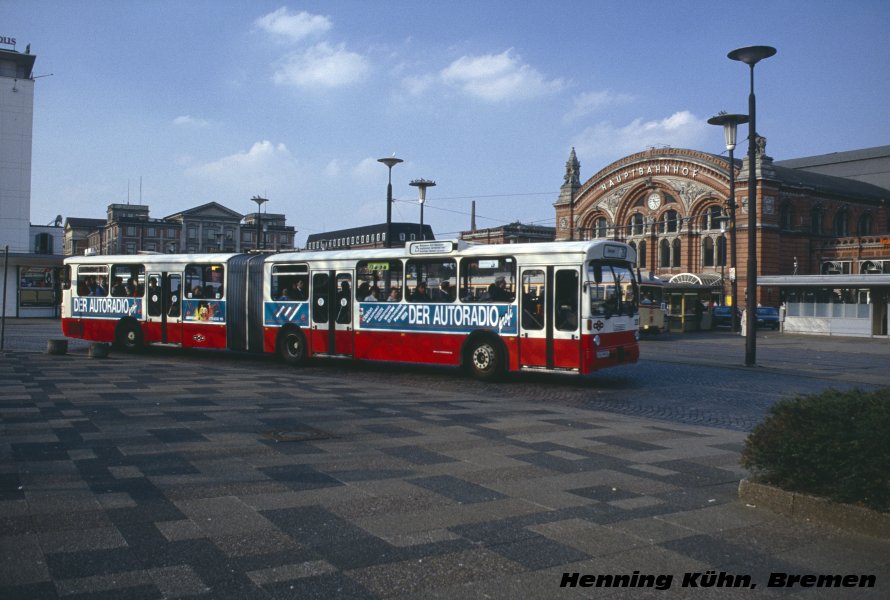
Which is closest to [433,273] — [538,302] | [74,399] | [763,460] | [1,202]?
[538,302]

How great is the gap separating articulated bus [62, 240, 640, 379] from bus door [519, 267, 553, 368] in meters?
0.02

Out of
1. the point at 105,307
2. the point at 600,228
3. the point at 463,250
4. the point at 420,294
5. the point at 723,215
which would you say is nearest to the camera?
the point at 463,250

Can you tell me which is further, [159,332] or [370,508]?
[159,332]

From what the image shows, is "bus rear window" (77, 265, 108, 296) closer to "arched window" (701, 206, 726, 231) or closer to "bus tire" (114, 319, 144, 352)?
"bus tire" (114, 319, 144, 352)

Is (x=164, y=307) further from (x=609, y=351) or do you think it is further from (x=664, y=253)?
(x=664, y=253)

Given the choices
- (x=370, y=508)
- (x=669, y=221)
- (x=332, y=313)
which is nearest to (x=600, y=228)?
(x=669, y=221)

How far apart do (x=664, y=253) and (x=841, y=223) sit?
16.1 m

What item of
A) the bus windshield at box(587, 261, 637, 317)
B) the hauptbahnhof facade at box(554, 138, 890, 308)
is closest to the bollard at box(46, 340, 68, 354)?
the bus windshield at box(587, 261, 637, 317)

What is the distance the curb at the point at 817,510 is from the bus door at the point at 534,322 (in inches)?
360

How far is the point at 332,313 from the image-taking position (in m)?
19.0

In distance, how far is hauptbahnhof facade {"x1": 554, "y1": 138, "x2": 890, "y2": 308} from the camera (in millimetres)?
61594

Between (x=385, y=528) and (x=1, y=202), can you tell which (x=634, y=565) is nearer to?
(x=385, y=528)

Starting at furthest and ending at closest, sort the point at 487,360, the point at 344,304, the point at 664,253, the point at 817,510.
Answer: the point at 664,253 < the point at 344,304 < the point at 487,360 < the point at 817,510

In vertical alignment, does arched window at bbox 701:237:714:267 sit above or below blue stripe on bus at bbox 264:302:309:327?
above
